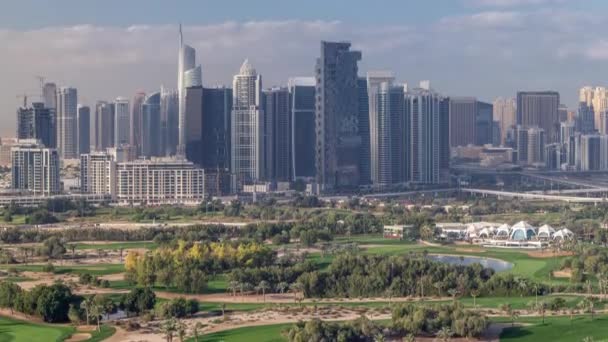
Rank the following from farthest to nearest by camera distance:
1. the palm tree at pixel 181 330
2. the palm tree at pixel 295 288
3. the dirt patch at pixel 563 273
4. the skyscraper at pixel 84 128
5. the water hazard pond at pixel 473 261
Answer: the skyscraper at pixel 84 128 < the water hazard pond at pixel 473 261 < the dirt patch at pixel 563 273 < the palm tree at pixel 295 288 < the palm tree at pixel 181 330

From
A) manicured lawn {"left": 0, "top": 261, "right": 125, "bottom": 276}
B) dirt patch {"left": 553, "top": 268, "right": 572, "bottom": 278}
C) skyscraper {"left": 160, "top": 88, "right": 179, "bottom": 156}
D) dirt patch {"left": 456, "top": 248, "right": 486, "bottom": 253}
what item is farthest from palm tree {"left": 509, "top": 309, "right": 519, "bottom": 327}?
skyscraper {"left": 160, "top": 88, "right": 179, "bottom": 156}

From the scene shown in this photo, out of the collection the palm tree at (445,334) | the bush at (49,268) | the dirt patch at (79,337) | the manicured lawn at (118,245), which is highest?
the manicured lawn at (118,245)

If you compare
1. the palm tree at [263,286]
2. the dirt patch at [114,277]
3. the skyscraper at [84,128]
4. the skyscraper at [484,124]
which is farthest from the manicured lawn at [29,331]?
the skyscraper at [484,124]

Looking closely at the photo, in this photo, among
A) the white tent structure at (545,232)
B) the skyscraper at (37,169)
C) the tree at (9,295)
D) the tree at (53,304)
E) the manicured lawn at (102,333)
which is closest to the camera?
the manicured lawn at (102,333)

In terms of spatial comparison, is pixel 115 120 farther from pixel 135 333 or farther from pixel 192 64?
pixel 135 333

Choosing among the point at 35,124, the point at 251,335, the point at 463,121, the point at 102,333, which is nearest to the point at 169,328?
the point at 251,335

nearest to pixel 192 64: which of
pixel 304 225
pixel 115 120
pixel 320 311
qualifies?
pixel 115 120

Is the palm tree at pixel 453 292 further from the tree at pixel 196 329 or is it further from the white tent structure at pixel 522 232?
the white tent structure at pixel 522 232

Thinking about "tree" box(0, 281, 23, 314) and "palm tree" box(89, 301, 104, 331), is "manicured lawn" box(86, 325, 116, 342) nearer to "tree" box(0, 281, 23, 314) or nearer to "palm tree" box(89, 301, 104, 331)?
"palm tree" box(89, 301, 104, 331)
